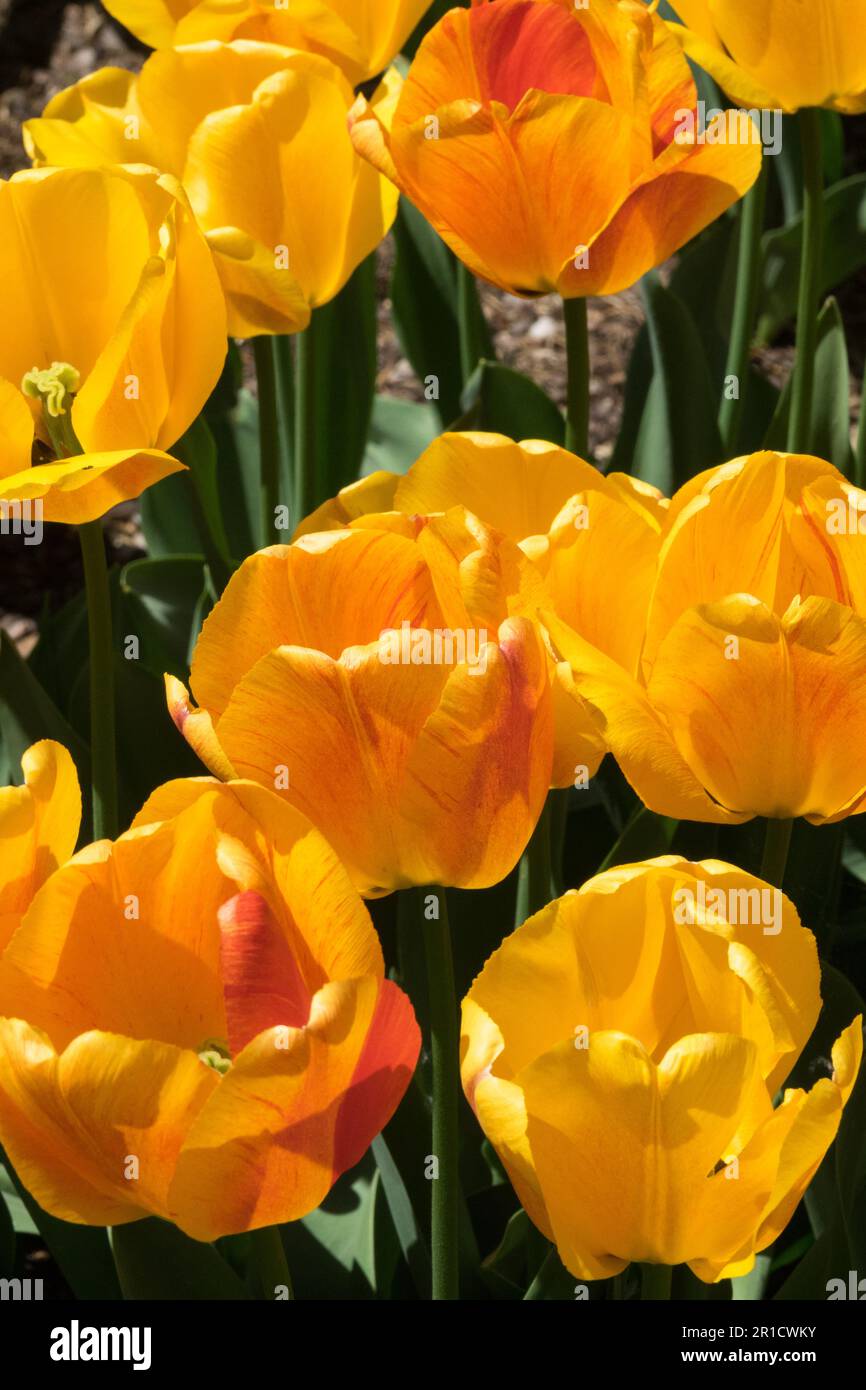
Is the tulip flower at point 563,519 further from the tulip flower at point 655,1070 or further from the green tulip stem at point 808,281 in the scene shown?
the green tulip stem at point 808,281

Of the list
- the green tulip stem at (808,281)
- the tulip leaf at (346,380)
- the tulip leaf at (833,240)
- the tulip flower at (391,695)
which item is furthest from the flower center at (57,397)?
the tulip leaf at (833,240)

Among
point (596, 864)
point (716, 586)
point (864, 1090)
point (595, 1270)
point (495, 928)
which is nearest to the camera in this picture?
point (595, 1270)

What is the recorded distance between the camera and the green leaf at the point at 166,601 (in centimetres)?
146

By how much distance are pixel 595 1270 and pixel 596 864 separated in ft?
2.39

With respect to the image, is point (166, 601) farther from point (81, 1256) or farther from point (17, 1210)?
point (81, 1256)

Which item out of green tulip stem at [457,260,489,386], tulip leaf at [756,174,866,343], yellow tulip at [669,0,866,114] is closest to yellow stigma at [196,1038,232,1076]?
yellow tulip at [669,0,866,114]

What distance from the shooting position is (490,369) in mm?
1355

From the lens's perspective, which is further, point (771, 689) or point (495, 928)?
point (495, 928)

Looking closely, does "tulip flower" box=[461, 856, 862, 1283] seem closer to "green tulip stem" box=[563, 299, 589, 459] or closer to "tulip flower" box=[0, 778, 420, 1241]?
"tulip flower" box=[0, 778, 420, 1241]

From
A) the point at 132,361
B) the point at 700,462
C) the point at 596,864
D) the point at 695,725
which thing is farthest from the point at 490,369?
the point at 695,725

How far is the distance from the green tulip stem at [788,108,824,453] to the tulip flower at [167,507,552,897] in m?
0.55

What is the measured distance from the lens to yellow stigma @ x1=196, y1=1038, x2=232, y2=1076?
2.18ft

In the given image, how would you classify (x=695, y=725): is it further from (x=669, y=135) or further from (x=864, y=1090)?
(x=669, y=135)

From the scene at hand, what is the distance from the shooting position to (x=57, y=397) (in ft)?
2.96
